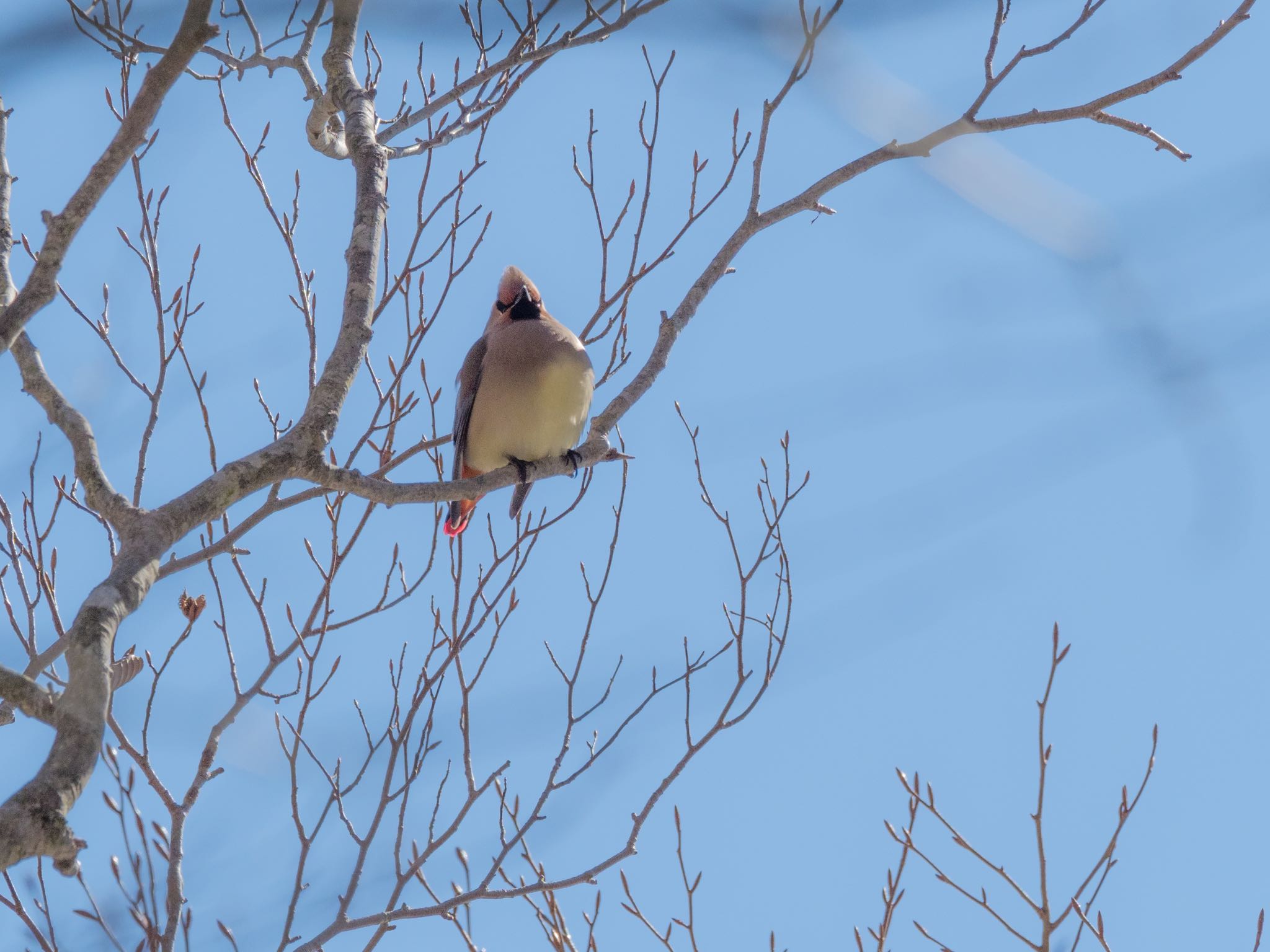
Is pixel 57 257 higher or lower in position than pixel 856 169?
lower

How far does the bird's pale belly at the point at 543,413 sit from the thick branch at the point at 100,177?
2.40 metres

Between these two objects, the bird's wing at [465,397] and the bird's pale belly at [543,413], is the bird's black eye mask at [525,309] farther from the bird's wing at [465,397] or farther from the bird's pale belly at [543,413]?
the bird's pale belly at [543,413]

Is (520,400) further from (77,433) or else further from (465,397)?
(77,433)

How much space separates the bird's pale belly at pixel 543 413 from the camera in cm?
489

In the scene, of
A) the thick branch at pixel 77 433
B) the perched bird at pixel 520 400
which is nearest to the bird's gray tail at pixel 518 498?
the perched bird at pixel 520 400

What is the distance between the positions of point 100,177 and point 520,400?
2427 millimetres

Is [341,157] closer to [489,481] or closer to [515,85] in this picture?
[515,85]

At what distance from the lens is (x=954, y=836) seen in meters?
3.08

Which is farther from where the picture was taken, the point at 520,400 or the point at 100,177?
the point at 520,400

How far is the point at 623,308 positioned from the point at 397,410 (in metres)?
0.72

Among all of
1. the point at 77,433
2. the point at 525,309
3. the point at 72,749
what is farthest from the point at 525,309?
the point at 72,749

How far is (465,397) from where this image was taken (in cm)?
531

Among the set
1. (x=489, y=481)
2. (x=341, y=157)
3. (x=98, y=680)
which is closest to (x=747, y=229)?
(x=489, y=481)

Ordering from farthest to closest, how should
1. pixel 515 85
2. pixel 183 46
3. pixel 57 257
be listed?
pixel 515 85, pixel 57 257, pixel 183 46
